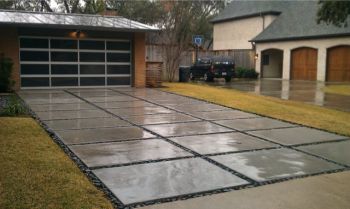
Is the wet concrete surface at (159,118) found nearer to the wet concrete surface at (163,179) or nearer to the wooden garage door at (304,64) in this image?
the wet concrete surface at (163,179)

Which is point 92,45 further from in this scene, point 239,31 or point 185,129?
point 239,31

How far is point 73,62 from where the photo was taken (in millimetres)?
19156

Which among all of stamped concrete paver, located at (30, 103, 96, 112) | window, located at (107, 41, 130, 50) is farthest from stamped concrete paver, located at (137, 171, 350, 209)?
window, located at (107, 41, 130, 50)

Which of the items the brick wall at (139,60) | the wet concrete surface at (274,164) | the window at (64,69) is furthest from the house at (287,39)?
the wet concrete surface at (274,164)

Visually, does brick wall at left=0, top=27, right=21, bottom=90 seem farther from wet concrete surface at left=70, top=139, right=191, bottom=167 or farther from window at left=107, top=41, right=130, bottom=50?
wet concrete surface at left=70, top=139, right=191, bottom=167

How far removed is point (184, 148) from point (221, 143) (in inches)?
34.1

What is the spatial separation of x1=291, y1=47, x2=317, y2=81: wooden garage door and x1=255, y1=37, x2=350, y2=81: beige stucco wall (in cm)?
37

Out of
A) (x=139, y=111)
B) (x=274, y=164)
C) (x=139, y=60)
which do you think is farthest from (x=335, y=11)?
(x=274, y=164)

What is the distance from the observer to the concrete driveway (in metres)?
5.66

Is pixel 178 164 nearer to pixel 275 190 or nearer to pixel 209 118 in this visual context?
pixel 275 190

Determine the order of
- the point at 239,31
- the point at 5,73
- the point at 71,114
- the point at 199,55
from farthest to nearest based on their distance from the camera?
the point at 239,31
the point at 199,55
the point at 5,73
the point at 71,114

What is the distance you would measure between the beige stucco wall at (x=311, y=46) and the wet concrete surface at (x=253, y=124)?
17.4 meters

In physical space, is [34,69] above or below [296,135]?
above

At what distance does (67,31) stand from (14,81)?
3272 millimetres
